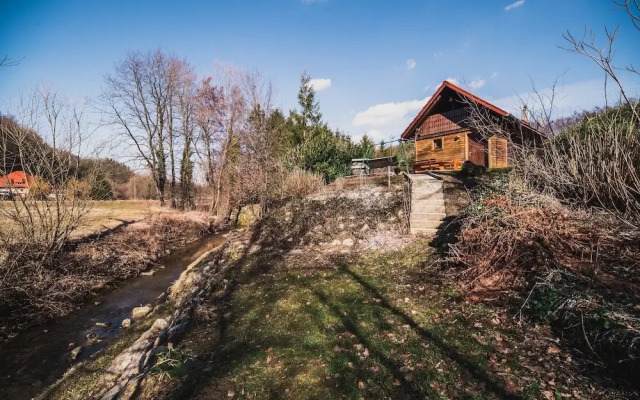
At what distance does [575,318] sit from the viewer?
11.5 feet

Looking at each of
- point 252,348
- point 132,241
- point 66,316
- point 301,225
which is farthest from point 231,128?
point 252,348

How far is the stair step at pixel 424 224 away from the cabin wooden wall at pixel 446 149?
12886mm

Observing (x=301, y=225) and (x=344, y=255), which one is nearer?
(x=344, y=255)

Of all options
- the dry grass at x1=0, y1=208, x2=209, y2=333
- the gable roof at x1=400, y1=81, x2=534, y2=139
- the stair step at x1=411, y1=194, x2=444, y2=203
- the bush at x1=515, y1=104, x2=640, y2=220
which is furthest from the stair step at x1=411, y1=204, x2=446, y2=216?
the gable roof at x1=400, y1=81, x2=534, y2=139

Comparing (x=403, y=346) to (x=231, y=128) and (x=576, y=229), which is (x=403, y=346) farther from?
(x=231, y=128)

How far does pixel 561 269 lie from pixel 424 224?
14.4ft

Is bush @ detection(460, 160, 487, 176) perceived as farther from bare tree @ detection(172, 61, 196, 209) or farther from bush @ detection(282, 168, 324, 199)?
bare tree @ detection(172, 61, 196, 209)

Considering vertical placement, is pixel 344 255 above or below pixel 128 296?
above

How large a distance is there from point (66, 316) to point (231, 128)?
18413 millimetres

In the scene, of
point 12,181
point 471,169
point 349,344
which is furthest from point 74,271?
point 471,169

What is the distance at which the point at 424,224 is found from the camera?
858 cm

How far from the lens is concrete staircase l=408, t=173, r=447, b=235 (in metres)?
8.50

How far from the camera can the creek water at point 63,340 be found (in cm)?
498

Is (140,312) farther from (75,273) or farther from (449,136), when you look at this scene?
(449,136)
